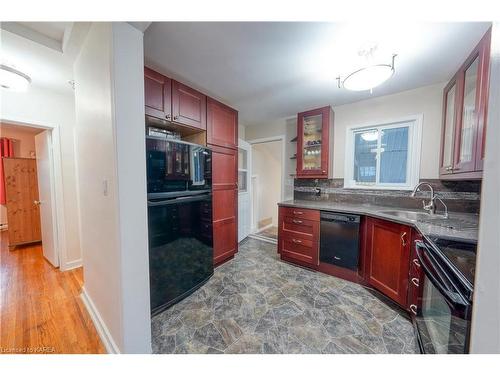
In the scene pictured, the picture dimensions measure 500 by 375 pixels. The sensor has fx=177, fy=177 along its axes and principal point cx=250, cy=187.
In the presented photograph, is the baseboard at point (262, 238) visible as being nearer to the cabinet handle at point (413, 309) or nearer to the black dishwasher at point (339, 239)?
the black dishwasher at point (339, 239)

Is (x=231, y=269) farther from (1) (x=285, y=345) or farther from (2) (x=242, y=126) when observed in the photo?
(2) (x=242, y=126)

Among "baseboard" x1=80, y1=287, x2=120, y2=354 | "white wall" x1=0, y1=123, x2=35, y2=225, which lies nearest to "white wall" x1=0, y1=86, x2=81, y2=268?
"baseboard" x1=80, y1=287, x2=120, y2=354

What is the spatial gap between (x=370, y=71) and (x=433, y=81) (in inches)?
49.2

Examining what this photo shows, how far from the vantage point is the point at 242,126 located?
3598mm

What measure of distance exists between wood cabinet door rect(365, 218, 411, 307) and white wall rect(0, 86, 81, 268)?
368cm

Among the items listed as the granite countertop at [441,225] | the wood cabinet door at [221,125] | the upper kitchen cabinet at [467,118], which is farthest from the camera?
the wood cabinet door at [221,125]

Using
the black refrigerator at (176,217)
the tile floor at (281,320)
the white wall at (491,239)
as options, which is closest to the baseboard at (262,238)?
the tile floor at (281,320)

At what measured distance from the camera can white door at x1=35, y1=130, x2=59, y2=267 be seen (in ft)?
7.46

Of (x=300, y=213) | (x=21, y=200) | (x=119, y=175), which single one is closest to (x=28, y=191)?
(x=21, y=200)

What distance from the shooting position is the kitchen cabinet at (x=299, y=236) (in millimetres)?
2248

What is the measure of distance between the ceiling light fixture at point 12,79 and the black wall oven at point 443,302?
3.28 metres

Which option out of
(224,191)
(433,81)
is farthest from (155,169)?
(433,81)

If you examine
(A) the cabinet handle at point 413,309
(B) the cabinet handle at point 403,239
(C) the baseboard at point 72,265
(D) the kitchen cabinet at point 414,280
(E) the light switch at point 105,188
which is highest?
(E) the light switch at point 105,188

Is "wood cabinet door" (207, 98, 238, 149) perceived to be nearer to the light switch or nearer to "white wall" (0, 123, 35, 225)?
the light switch
